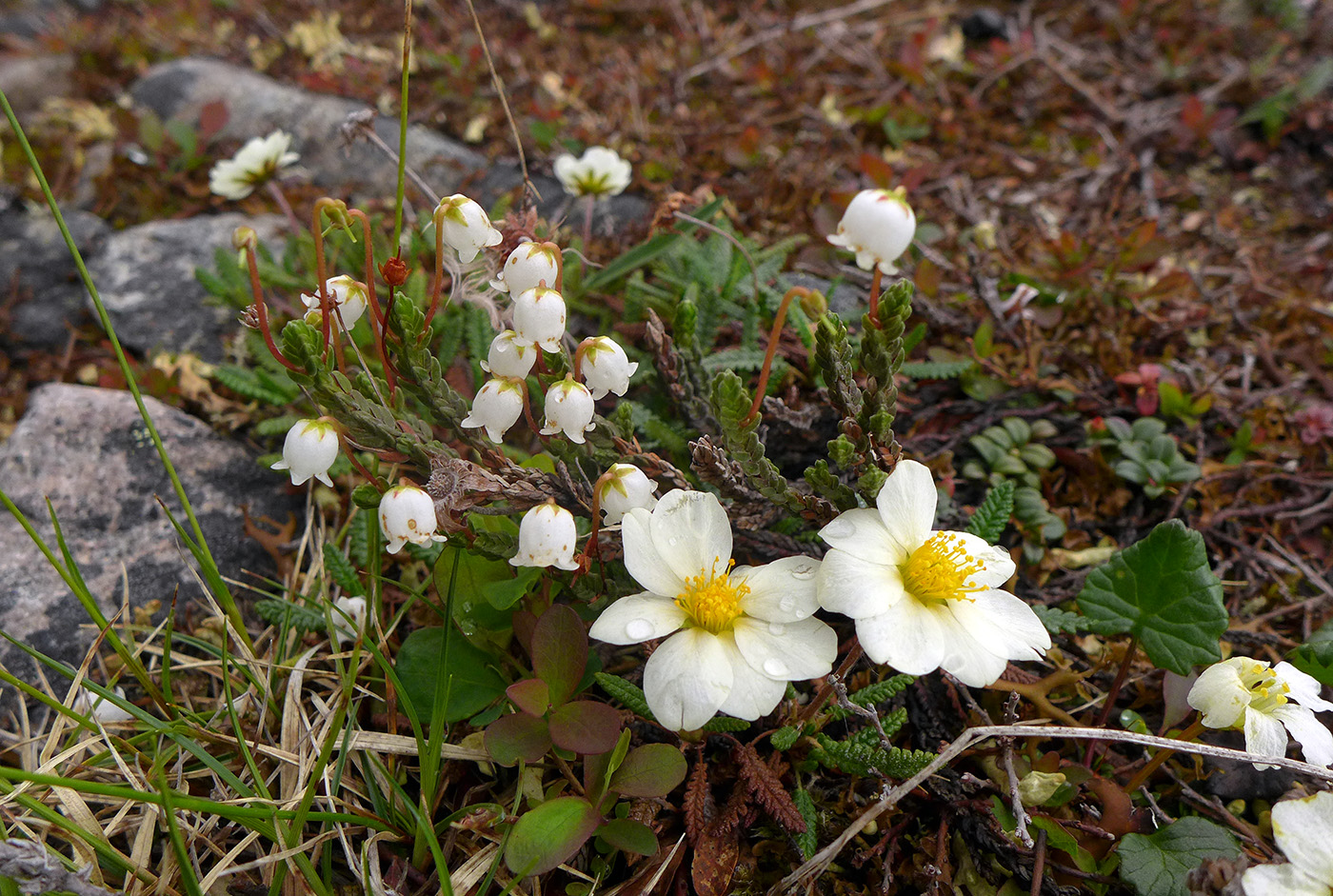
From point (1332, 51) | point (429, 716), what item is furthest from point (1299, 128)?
point (429, 716)

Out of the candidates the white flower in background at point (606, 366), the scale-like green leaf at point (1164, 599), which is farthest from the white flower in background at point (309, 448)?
the scale-like green leaf at point (1164, 599)

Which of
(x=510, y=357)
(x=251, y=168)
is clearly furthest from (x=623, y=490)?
(x=251, y=168)

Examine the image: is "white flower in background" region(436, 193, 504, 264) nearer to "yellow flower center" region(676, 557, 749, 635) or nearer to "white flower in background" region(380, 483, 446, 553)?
"white flower in background" region(380, 483, 446, 553)

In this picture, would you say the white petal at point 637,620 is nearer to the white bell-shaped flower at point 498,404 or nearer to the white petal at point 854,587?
the white petal at point 854,587

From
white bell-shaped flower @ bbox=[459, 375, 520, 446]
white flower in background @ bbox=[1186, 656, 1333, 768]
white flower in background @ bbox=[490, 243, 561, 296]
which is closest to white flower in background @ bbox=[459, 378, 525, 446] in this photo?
white bell-shaped flower @ bbox=[459, 375, 520, 446]

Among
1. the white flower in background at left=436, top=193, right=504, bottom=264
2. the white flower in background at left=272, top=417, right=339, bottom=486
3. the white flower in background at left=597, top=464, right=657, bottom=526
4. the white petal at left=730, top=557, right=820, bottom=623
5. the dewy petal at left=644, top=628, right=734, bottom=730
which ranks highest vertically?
the white flower in background at left=436, top=193, right=504, bottom=264

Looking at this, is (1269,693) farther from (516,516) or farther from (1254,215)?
(1254,215)
